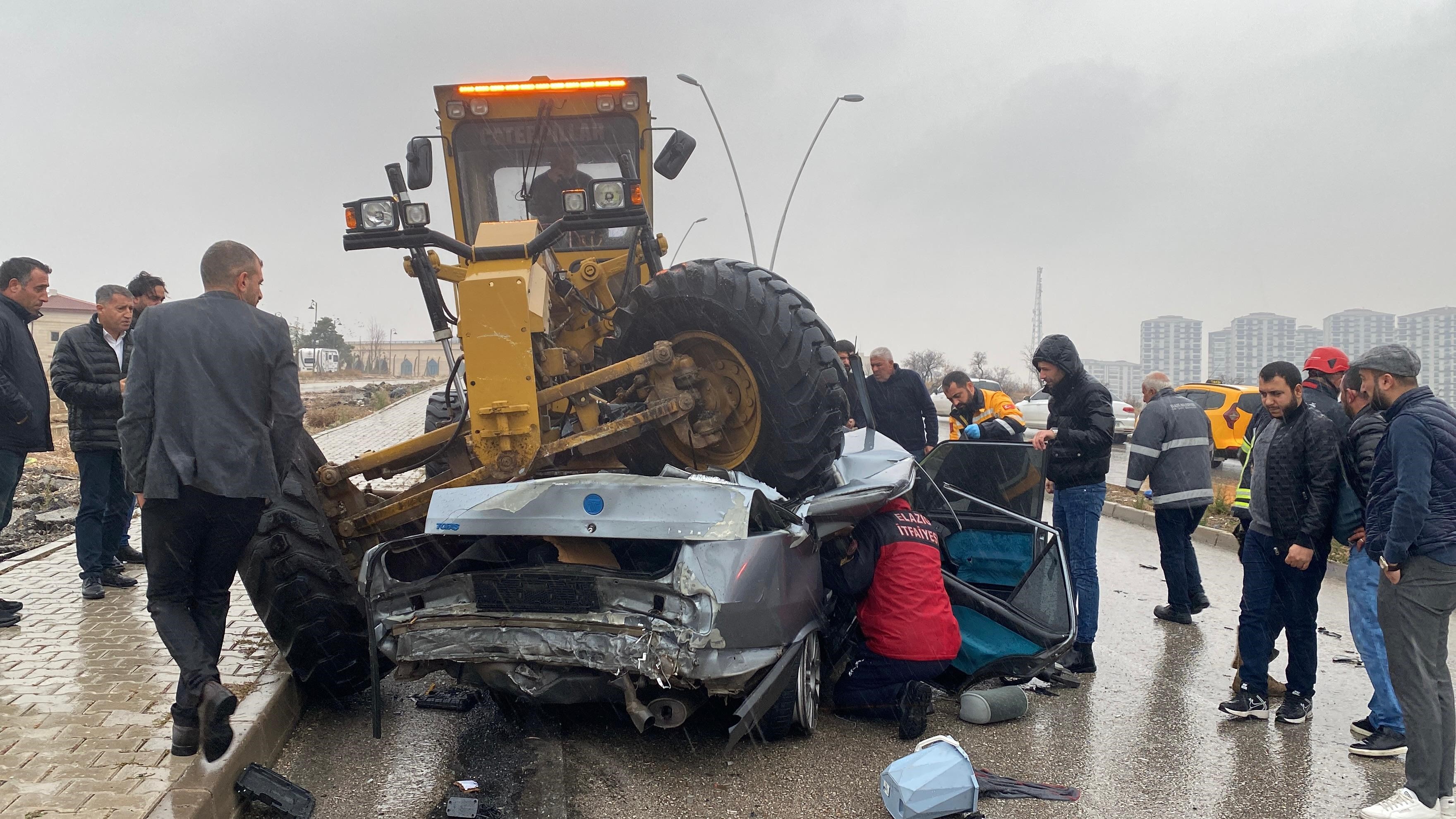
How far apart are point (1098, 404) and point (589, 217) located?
3.40 m

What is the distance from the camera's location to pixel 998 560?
5.71 m

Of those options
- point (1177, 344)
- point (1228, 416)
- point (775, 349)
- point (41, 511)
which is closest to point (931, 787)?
point (775, 349)

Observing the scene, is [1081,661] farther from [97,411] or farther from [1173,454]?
[97,411]

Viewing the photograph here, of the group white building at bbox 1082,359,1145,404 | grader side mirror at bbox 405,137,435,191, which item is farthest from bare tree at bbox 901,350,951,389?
grader side mirror at bbox 405,137,435,191

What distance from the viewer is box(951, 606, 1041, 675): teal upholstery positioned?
16.3 feet

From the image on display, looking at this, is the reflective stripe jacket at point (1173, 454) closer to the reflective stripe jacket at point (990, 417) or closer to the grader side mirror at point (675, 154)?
the reflective stripe jacket at point (990, 417)

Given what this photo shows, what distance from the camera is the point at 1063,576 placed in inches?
201

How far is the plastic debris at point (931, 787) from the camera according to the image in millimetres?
3506

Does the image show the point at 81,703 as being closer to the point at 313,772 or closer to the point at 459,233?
the point at 313,772

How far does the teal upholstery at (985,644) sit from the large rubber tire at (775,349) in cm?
113

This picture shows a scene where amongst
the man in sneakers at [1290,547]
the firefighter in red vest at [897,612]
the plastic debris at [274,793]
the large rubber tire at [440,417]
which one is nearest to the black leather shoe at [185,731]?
the plastic debris at [274,793]

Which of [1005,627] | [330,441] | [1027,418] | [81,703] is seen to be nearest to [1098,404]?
[1005,627]

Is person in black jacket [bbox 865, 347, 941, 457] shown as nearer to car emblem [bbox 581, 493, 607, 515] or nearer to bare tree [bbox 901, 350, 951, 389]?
car emblem [bbox 581, 493, 607, 515]

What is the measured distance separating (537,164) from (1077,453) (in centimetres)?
409
